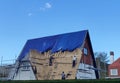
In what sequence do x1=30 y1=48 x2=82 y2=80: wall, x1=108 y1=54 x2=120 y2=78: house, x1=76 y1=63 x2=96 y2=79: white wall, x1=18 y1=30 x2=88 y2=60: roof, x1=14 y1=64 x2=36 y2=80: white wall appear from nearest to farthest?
1. x1=30 y1=48 x2=82 y2=80: wall
2. x1=76 y1=63 x2=96 y2=79: white wall
3. x1=18 y1=30 x2=88 y2=60: roof
4. x1=14 y1=64 x2=36 y2=80: white wall
5. x1=108 y1=54 x2=120 y2=78: house

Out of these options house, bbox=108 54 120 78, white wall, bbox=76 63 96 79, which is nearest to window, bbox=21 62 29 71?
white wall, bbox=76 63 96 79

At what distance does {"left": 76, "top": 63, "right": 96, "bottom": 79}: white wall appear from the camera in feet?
133

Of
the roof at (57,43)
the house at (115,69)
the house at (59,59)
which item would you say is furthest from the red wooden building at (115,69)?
the roof at (57,43)

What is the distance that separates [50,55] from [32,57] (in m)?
2.81

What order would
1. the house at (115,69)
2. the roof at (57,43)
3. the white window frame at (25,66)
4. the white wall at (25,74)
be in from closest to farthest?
the roof at (57,43)
the white wall at (25,74)
the white window frame at (25,66)
the house at (115,69)

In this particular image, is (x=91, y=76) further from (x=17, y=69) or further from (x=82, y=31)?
(x=17, y=69)

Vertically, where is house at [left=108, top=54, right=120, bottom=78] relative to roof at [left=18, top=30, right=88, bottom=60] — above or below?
below

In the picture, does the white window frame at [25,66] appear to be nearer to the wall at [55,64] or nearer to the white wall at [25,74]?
the white wall at [25,74]

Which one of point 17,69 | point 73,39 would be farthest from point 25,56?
point 73,39

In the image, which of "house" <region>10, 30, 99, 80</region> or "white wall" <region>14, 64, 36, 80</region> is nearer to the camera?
"house" <region>10, 30, 99, 80</region>

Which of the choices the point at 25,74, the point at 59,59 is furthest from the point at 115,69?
the point at 25,74

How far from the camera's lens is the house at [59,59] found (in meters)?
40.5

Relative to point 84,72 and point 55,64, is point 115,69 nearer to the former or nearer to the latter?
point 84,72

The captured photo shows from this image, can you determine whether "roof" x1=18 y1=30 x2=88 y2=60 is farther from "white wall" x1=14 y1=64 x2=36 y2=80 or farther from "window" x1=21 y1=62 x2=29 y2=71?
"white wall" x1=14 y1=64 x2=36 y2=80
